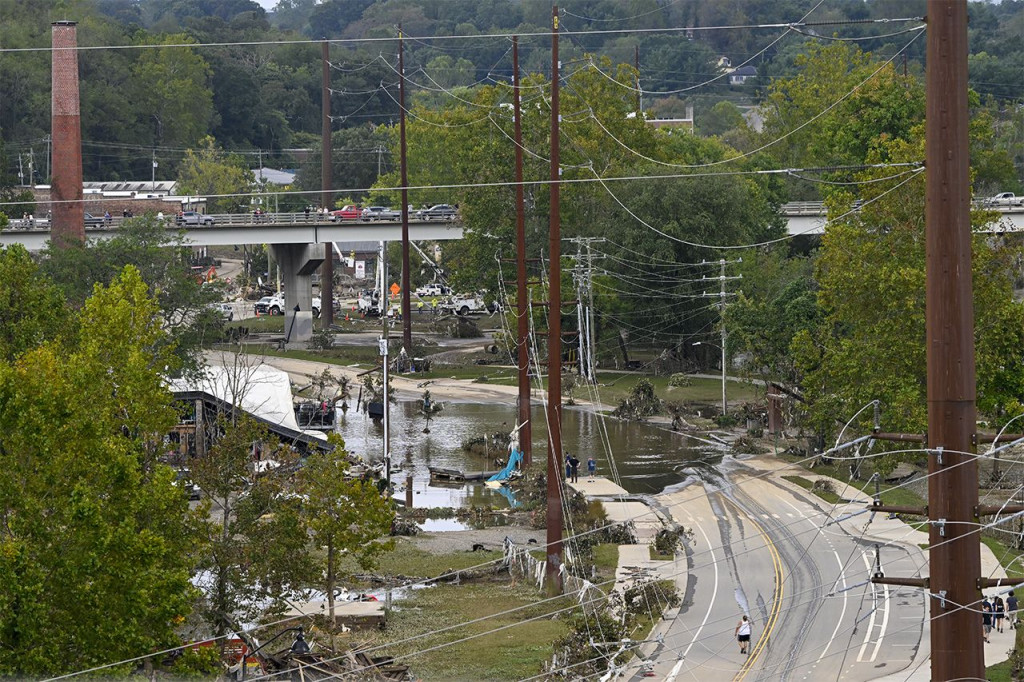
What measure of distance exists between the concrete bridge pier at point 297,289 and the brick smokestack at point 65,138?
63.3 ft

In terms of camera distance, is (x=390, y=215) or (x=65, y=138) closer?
Answer: (x=65, y=138)

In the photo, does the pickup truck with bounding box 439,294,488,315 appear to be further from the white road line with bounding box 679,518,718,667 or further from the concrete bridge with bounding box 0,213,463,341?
the white road line with bounding box 679,518,718,667

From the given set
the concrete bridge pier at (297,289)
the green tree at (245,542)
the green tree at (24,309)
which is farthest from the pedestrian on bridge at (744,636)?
the concrete bridge pier at (297,289)

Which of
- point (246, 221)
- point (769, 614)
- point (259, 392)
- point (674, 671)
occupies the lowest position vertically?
point (674, 671)

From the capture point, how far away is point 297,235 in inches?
3597

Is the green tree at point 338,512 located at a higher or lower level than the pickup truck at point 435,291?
lower

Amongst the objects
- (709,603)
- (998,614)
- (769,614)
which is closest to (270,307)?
(709,603)

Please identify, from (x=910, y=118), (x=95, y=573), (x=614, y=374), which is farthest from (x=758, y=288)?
(x=95, y=573)

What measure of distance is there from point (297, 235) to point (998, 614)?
64.7 metres

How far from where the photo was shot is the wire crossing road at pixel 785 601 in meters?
30.2

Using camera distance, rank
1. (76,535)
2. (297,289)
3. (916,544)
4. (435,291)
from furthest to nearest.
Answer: (435,291)
(297,289)
(916,544)
(76,535)

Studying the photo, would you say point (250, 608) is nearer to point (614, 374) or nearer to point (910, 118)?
point (614, 374)

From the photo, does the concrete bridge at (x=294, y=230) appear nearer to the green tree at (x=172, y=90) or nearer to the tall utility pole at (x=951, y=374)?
the green tree at (x=172, y=90)

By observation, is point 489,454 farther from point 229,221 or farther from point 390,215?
point 229,221
